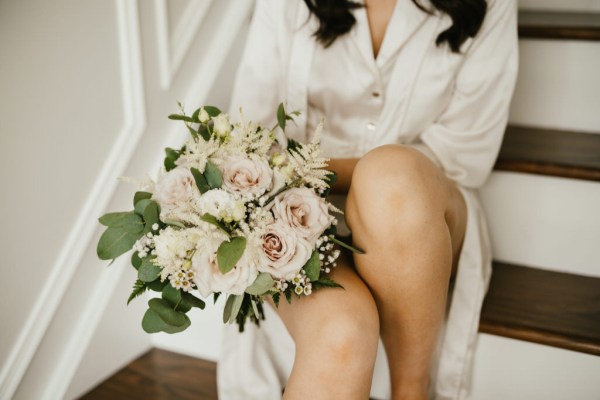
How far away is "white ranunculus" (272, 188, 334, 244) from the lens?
0.88 meters

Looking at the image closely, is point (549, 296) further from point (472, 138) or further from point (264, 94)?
point (264, 94)

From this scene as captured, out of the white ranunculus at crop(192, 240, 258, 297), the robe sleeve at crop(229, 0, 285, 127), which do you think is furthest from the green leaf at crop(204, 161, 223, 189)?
the robe sleeve at crop(229, 0, 285, 127)

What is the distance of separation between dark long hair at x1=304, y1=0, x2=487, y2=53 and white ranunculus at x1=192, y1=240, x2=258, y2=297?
0.75 m

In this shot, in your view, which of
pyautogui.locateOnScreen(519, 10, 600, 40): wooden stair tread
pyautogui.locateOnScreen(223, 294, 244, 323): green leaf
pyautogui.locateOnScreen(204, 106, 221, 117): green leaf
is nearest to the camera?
pyautogui.locateOnScreen(223, 294, 244, 323): green leaf

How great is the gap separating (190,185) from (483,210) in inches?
34.3

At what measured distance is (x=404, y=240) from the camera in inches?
38.5

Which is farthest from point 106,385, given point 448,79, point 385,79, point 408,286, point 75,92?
point 448,79

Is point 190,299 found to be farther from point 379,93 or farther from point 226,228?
point 379,93

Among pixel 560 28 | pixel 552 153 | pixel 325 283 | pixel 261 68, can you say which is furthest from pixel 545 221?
pixel 261 68

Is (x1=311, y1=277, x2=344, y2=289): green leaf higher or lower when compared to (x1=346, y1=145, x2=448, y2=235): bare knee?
lower

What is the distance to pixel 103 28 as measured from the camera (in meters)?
1.24

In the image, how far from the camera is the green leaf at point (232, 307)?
0.90 meters

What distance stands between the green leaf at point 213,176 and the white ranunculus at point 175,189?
0.09ft

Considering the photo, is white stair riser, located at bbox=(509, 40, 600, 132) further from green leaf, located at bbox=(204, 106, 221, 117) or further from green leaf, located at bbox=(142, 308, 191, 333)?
green leaf, located at bbox=(142, 308, 191, 333)
